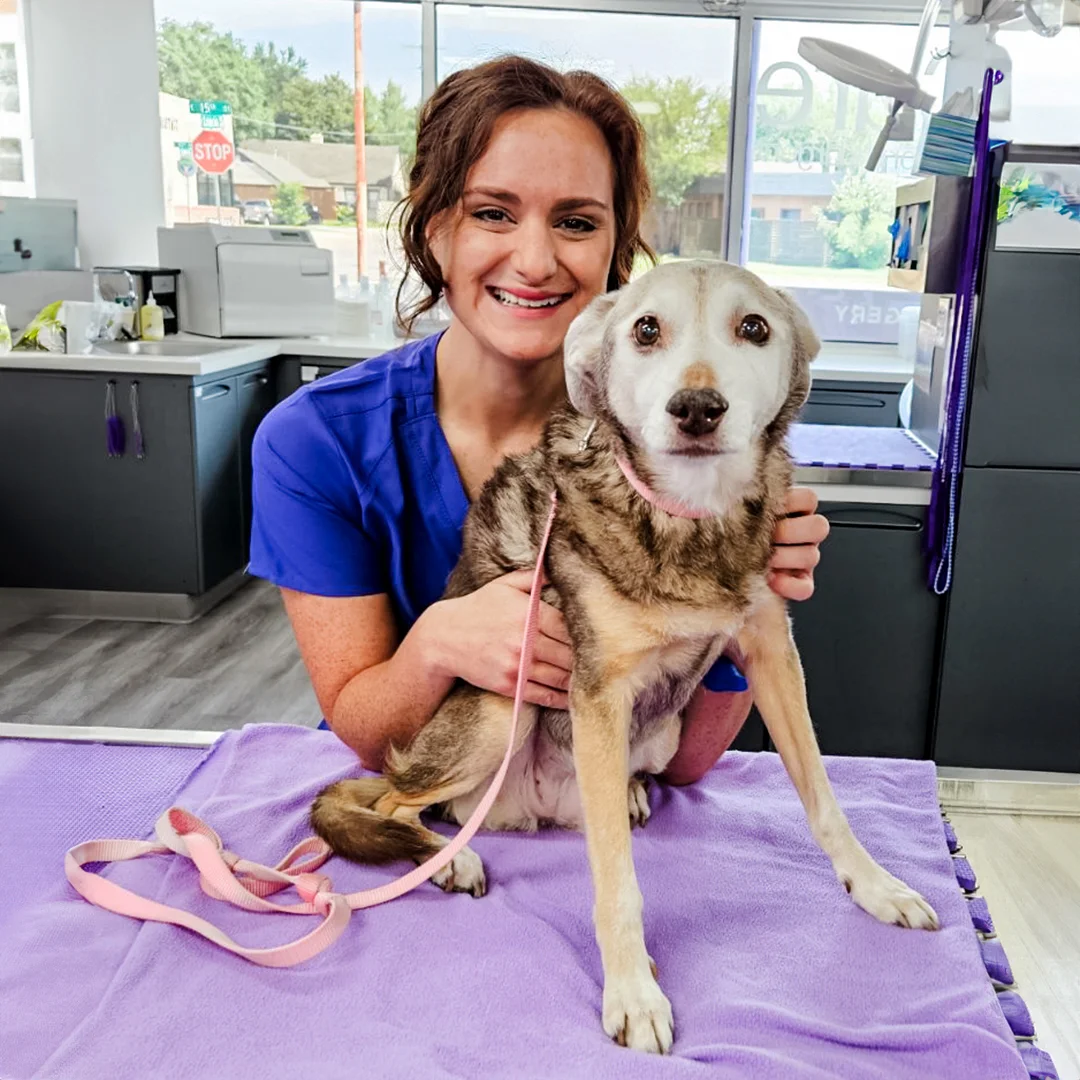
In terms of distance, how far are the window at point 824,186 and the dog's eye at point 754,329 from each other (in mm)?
4158

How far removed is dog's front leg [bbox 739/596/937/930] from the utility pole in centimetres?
449

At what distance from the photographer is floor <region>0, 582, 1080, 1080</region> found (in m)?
2.10

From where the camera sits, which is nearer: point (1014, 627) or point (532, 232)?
point (532, 232)

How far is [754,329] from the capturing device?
99 centimetres

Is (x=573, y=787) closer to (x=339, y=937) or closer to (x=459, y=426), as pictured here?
(x=339, y=937)

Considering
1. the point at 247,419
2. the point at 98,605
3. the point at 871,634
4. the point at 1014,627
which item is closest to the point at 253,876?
the point at 871,634

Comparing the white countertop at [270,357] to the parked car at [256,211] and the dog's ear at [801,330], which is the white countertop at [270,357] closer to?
the parked car at [256,211]

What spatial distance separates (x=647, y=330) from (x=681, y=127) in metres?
4.48

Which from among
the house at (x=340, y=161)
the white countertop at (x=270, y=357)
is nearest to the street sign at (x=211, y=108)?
the house at (x=340, y=161)

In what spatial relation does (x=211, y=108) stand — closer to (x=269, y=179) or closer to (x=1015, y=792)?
(x=269, y=179)

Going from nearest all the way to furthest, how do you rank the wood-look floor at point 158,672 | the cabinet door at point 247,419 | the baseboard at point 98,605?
the wood-look floor at point 158,672, the baseboard at point 98,605, the cabinet door at point 247,419

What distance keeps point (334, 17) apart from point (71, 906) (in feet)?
16.1

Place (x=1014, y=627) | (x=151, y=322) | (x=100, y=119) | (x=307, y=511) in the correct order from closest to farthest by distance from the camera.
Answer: (x=307, y=511) < (x=1014, y=627) < (x=151, y=322) < (x=100, y=119)

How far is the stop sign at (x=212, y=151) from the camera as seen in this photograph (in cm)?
509
